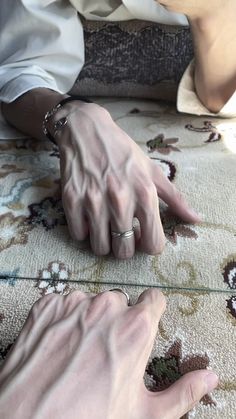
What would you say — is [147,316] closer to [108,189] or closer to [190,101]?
[108,189]

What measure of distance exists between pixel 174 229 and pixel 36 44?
396 millimetres

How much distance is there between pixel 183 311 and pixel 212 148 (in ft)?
1.02

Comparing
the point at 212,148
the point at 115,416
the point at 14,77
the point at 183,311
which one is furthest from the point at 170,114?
the point at 115,416

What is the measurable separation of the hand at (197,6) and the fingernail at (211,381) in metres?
0.48

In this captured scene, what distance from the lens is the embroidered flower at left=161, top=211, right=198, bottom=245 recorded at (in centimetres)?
61

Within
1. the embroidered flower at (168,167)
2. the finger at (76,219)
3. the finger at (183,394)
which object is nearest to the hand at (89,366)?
the finger at (183,394)

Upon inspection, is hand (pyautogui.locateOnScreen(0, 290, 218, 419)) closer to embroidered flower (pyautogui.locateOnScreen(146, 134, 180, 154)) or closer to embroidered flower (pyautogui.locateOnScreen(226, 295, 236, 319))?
embroidered flower (pyautogui.locateOnScreen(226, 295, 236, 319))

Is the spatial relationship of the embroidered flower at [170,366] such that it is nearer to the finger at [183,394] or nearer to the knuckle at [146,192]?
the finger at [183,394]

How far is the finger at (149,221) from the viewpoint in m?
0.57

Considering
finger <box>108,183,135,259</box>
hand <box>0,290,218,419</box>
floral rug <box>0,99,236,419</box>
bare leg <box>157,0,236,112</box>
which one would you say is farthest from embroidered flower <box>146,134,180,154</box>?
hand <box>0,290,218,419</box>

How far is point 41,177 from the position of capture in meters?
0.71

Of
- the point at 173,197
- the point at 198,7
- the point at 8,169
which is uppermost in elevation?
the point at 198,7

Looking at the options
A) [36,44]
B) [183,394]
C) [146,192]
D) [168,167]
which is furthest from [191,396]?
[36,44]

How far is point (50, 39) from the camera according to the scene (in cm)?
82
